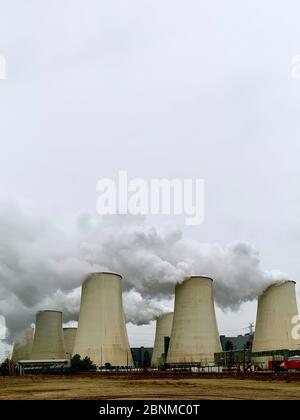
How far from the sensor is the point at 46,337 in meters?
35.9

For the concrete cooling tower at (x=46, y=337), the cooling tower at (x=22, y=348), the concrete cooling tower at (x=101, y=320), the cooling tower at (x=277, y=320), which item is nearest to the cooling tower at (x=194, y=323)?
the cooling tower at (x=277, y=320)

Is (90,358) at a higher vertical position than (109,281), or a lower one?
lower

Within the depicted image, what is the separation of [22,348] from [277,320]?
2305 cm

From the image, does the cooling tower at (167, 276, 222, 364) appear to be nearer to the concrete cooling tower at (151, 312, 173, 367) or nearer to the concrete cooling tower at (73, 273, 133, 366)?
the concrete cooling tower at (73, 273, 133, 366)

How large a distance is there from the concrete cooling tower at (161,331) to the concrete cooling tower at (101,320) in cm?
1347

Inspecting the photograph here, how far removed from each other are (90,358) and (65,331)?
627 inches

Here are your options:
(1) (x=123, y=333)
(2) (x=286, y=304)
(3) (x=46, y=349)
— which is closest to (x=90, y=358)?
(1) (x=123, y=333)

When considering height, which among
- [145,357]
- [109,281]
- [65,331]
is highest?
[109,281]

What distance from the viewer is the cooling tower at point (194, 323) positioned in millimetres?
28953

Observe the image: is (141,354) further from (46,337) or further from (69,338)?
(46,337)

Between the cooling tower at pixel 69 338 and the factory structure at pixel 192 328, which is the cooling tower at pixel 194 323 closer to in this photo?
the factory structure at pixel 192 328
